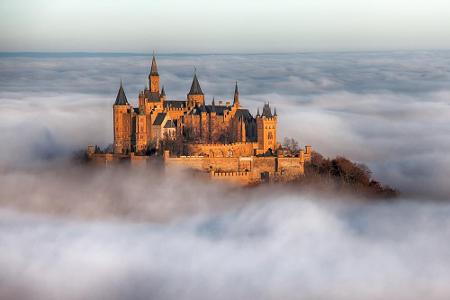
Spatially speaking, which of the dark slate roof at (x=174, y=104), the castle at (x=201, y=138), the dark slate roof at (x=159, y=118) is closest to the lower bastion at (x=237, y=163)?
the castle at (x=201, y=138)

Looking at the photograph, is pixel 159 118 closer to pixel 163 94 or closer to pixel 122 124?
pixel 122 124

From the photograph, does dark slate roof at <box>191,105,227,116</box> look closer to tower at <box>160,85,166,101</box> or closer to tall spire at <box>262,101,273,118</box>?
tower at <box>160,85,166,101</box>

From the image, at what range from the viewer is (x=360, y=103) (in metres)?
67.1

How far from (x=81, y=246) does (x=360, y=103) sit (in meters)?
26.1

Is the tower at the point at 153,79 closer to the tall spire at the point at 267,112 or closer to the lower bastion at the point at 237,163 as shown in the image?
the lower bastion at the point at 237,163

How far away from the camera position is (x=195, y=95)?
1941 inches

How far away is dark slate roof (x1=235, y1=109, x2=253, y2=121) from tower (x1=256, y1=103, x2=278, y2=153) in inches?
19.6

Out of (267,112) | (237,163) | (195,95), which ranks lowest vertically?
(237,163)

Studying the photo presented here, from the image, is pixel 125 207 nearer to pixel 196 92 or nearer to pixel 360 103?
pixel 196 92

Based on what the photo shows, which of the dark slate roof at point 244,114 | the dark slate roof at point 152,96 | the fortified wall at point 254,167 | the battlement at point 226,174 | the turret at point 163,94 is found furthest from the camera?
the turret at point 163,94

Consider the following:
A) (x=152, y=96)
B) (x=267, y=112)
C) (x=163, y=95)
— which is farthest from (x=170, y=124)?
(x=267, y=112)

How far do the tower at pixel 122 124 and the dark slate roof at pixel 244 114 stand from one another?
3.87 meters

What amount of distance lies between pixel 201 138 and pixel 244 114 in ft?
6.18

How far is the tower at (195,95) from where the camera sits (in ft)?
161
